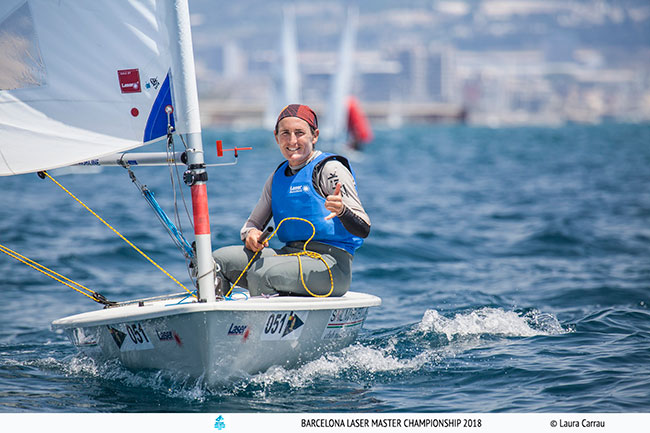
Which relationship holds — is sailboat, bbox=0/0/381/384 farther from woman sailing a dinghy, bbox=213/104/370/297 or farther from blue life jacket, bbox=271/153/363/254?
blue life jacket, bbox=271/153/363/254

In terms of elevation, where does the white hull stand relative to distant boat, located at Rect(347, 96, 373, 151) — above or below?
below

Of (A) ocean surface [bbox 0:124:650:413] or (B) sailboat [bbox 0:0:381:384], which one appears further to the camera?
(A) ocean surface [bbox 0:124:650:413]

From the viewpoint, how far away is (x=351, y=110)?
38406 millimetres

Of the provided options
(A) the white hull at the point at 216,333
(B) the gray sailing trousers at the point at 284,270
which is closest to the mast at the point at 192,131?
(A) the white hull at the point at 216,333

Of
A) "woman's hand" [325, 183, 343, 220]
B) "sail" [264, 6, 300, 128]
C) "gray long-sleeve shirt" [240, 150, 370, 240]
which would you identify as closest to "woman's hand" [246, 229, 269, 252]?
"gray long-sleeve shirt" [240, 150, 370, 240]

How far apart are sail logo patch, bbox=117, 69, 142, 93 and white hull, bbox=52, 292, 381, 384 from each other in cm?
132

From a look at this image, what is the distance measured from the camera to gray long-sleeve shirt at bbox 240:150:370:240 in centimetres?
501

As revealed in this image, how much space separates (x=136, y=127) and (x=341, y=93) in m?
34.1

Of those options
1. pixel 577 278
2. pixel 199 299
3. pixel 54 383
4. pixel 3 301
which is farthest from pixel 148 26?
pixel 577 278

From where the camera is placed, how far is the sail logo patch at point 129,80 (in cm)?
486
